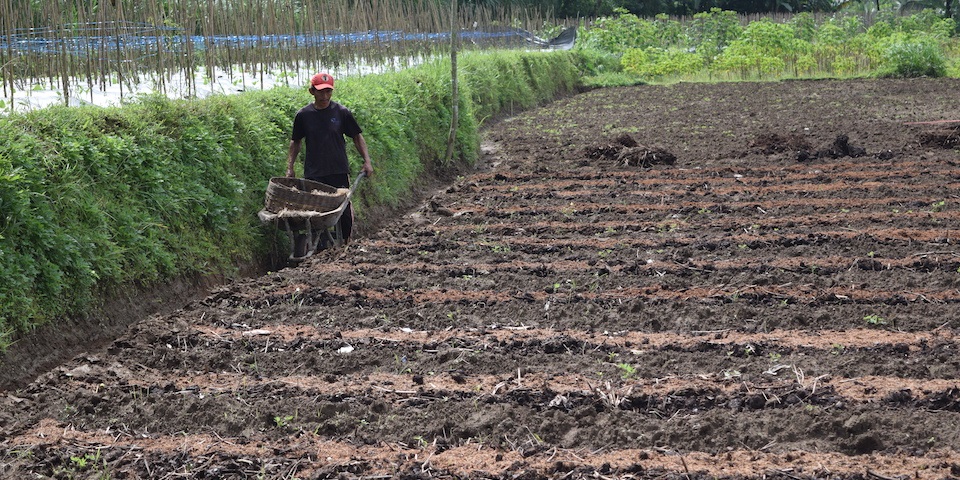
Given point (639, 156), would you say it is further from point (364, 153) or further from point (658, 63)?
point (658, 63)

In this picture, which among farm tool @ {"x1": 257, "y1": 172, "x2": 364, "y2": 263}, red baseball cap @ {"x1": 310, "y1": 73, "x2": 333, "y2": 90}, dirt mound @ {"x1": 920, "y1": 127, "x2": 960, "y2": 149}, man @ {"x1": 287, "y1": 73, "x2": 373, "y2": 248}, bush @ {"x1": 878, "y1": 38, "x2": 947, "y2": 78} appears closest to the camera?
farm tool @ {"x1": 257, "y1": 172, "x2": 364, "y2": 263}

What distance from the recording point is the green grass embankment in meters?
5.41

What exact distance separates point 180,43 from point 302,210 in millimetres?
3337

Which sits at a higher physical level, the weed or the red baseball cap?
the red baseball cap

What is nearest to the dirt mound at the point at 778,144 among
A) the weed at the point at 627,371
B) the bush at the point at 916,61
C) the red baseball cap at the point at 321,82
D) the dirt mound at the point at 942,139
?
the dirt mound at the point at 942,139

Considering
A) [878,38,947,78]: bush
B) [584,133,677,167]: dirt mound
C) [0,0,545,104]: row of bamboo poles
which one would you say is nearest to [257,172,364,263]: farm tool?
[0,0,545,104]: row of bamboo poles

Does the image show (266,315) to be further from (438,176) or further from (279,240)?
(438,176)

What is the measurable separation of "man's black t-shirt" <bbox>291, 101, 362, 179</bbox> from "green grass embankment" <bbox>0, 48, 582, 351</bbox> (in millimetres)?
424

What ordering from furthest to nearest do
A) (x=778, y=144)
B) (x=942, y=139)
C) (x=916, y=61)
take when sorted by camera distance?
1. (x=916, y=61)
2. (x=778, y=144)
3. (x=942, y=139)

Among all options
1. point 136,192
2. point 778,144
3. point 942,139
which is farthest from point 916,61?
point 136,192

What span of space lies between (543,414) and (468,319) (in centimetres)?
165

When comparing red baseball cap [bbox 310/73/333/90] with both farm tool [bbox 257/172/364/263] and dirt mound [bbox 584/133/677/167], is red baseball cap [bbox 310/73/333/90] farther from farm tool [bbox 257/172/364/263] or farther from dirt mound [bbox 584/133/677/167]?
dirt mound [bbox 584/133/677/167]

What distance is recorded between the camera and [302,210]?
7.49m

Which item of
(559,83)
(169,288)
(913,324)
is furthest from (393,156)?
(559,83)
